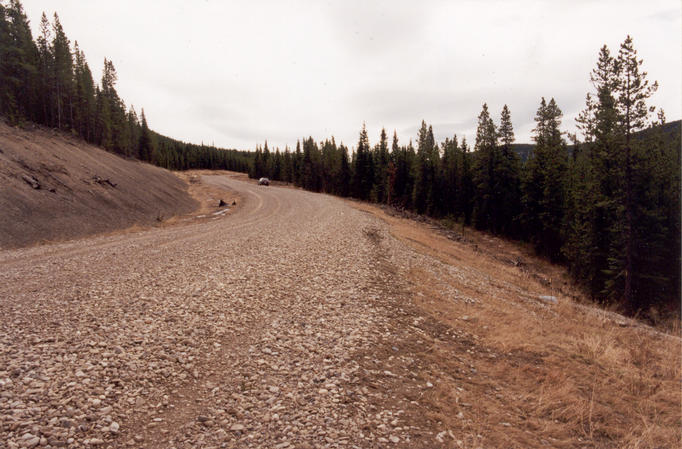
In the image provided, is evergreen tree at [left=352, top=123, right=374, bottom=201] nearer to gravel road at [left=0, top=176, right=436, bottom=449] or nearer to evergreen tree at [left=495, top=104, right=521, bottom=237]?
evergreen tree at [left=495, top=104, right=521, bottom=237]

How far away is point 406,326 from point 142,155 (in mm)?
113051

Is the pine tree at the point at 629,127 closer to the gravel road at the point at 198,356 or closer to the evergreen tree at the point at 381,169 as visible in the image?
the gravel road at the point at 198,356

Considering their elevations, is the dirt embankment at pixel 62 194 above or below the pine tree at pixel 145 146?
below

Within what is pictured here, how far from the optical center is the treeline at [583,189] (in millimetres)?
22812

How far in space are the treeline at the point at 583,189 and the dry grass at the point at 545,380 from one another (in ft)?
54.9

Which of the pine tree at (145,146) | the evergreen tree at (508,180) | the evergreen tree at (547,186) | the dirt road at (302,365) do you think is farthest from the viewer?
the pine tree at (145,146)

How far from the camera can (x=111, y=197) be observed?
27406 millimetres

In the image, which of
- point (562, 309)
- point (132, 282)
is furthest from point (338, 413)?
point (562, 309)

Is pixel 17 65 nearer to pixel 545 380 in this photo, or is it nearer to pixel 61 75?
pixel 61 75

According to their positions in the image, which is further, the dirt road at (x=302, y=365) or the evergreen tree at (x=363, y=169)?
the evergreen tree at (x=363, y=169)

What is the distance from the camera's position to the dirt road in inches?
174

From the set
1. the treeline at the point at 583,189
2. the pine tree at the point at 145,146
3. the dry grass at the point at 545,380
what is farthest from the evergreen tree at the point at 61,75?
the dry grass at the point at 545,380

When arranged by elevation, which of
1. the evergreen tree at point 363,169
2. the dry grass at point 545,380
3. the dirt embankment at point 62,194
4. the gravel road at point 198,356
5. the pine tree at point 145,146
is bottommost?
the dry grass at point 545,380

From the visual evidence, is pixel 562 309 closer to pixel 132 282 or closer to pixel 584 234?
pixel 132 282
